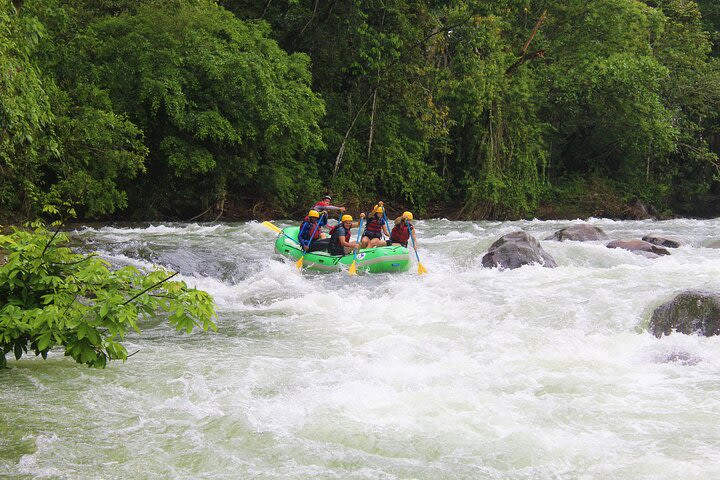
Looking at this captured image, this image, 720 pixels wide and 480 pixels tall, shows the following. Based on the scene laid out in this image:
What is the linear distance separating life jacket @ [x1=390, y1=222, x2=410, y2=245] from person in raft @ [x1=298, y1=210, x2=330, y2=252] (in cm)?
110

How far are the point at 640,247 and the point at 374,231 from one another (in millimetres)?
4659

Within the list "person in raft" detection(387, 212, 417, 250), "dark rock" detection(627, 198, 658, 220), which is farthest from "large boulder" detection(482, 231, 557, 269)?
"dark rock" detection(627, 198, 658, 220)

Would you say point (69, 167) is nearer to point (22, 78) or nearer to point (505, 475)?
point (22, 78)

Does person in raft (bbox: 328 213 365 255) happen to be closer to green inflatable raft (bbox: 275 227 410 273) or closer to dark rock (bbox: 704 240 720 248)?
green inflatable raft (bbox: 275 227 410 273)

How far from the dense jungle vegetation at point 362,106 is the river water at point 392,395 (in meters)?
3.60

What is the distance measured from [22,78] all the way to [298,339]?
4.95 meters

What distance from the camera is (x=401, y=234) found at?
38.3 ft

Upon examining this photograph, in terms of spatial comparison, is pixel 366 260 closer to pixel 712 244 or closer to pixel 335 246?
pixel 335 246

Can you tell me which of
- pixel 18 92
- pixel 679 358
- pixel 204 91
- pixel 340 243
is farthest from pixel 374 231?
pixel 679 358

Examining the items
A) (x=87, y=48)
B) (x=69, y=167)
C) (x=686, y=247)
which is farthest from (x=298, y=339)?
(x=87, y=48)

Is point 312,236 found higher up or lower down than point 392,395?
higher up

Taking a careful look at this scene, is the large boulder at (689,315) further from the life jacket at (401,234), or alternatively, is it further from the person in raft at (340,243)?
the person in raft at (340,243)

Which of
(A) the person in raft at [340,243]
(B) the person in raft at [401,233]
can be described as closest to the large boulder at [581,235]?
(B) the person in raft at [401,233]

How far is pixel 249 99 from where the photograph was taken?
51.0 feet
